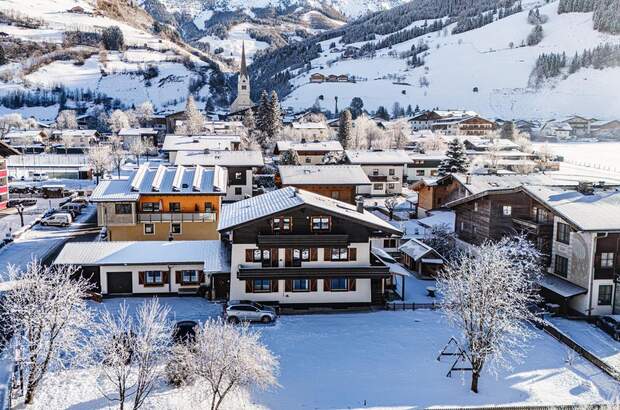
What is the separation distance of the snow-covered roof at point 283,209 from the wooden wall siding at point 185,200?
6840mm

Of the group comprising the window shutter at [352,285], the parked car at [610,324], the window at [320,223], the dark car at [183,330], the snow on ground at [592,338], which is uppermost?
the window at [320,223]

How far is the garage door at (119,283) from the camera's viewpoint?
3138 centimetres

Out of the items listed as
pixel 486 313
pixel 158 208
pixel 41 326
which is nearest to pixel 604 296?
pixel 486 313

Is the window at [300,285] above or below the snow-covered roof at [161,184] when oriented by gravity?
below

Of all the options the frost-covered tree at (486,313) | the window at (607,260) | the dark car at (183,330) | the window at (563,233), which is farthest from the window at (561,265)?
the dark car at (183,330)

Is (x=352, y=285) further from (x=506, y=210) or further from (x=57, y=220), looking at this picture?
(x=57, y=220)

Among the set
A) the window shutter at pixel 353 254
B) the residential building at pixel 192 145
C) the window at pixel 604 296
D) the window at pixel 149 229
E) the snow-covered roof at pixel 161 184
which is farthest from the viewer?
the residential building at pixel 192 145

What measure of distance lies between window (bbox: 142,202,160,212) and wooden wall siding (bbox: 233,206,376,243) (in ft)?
41.3

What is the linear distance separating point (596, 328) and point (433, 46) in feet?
593

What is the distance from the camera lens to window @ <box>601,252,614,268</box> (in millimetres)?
29859

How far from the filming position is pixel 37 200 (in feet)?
190

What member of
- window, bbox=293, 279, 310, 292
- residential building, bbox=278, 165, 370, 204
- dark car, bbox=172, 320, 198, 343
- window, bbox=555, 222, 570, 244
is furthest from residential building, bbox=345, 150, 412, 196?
dark car, bbox=172, 320, 198, 343

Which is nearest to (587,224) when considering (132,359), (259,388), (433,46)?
(259,388)

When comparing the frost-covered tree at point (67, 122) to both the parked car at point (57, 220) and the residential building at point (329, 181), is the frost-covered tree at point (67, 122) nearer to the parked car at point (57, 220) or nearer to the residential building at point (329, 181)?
the parked car at point (57, 220)
